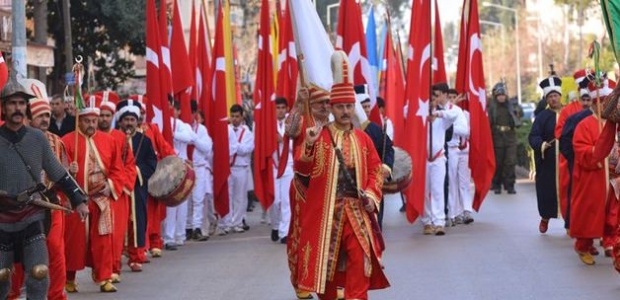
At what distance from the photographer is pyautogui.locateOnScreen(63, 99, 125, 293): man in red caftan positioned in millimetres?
12945

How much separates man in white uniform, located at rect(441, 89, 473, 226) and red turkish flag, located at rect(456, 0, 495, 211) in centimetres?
17

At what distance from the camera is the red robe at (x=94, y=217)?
42.4 feet

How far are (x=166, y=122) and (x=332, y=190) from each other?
24.2ft

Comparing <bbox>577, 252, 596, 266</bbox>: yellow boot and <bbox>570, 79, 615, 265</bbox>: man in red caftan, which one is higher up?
<bbox>570, 79, 615, 265</bbox>: man in red caftan

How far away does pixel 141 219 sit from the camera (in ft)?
49.9

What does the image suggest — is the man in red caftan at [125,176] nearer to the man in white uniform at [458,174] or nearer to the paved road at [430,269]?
the paved road at [430,269]

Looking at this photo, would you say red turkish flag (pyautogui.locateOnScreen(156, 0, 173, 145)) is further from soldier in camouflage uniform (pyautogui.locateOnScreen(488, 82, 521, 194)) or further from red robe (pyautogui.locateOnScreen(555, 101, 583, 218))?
soldier in camouflage uniform (pyautogui.locateOnScreen(488, 82, 521, 194))

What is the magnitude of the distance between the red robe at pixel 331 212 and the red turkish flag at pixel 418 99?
25.2ft

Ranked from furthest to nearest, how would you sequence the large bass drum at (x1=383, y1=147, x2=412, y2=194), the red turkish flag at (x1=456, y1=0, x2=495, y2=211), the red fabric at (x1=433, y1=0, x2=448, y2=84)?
the red fabric at (x1=433, y1=0, x2=448, y2=84) < the red turkish flag at (x1=456, y1=0, x2=495, y2=211) < the large bass drum at (x1=383, y1=147, x2=412, y2=194)

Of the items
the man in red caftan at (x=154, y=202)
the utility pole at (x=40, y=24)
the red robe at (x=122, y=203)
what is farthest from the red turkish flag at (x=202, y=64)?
the red robe at (x=122, y=203)

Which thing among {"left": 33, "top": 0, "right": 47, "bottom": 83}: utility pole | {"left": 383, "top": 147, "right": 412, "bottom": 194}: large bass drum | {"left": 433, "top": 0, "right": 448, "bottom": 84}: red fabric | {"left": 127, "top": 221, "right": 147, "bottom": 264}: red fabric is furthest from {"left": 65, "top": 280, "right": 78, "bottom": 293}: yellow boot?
{"left": 33, "top": 0, "right": 47, "bottom": 83}: utility pole

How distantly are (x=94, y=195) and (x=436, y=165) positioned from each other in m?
6.86

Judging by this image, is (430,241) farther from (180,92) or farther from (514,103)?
(514,103)

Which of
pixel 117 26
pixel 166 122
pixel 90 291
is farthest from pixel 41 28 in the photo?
pixel 90 291
